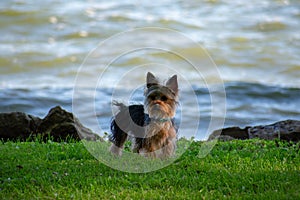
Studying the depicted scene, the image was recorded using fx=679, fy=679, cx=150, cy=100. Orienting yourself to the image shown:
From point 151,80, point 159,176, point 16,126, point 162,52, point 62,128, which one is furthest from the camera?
point 162,52

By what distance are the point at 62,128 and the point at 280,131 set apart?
10.4ft

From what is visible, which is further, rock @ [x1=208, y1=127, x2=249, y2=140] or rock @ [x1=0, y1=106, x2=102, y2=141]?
rock @ [x1=208, y1=127, x2=249, y2=140]

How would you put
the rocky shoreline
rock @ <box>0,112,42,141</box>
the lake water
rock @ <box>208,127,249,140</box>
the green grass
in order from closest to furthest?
the green grass → the rocky shoreline → rock @ <box>0,112,42,141</box> → rock @ <box>208,127,249,140</box> → the lake water

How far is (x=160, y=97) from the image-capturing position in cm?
728

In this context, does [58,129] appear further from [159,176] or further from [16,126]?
[159,176]

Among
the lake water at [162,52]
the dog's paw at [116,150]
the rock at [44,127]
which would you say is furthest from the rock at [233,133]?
the lake water at [162,52]

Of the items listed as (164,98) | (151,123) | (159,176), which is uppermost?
(164,98)

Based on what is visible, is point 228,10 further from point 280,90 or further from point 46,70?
point 46,70

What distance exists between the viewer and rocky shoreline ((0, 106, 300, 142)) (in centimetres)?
989

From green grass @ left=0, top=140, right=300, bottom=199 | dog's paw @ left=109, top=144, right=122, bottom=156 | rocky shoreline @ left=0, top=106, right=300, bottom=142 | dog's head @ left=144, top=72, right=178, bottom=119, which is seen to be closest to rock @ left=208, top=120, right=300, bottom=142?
rocky shoreline @ left=0, top=106, right=300, bottom=142

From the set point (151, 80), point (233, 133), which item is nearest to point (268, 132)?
point (233, 133)

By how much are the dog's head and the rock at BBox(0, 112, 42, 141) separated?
3.27 m

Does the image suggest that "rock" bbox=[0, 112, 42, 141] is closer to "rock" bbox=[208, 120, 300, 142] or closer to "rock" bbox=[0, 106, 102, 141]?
"rock" bbox=[0, 106, 102, 141]

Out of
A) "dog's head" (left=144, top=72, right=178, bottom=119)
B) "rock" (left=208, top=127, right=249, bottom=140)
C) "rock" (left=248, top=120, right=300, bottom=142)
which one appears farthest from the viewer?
"rock" (left=208, top=127, right=249, bottom=140)
